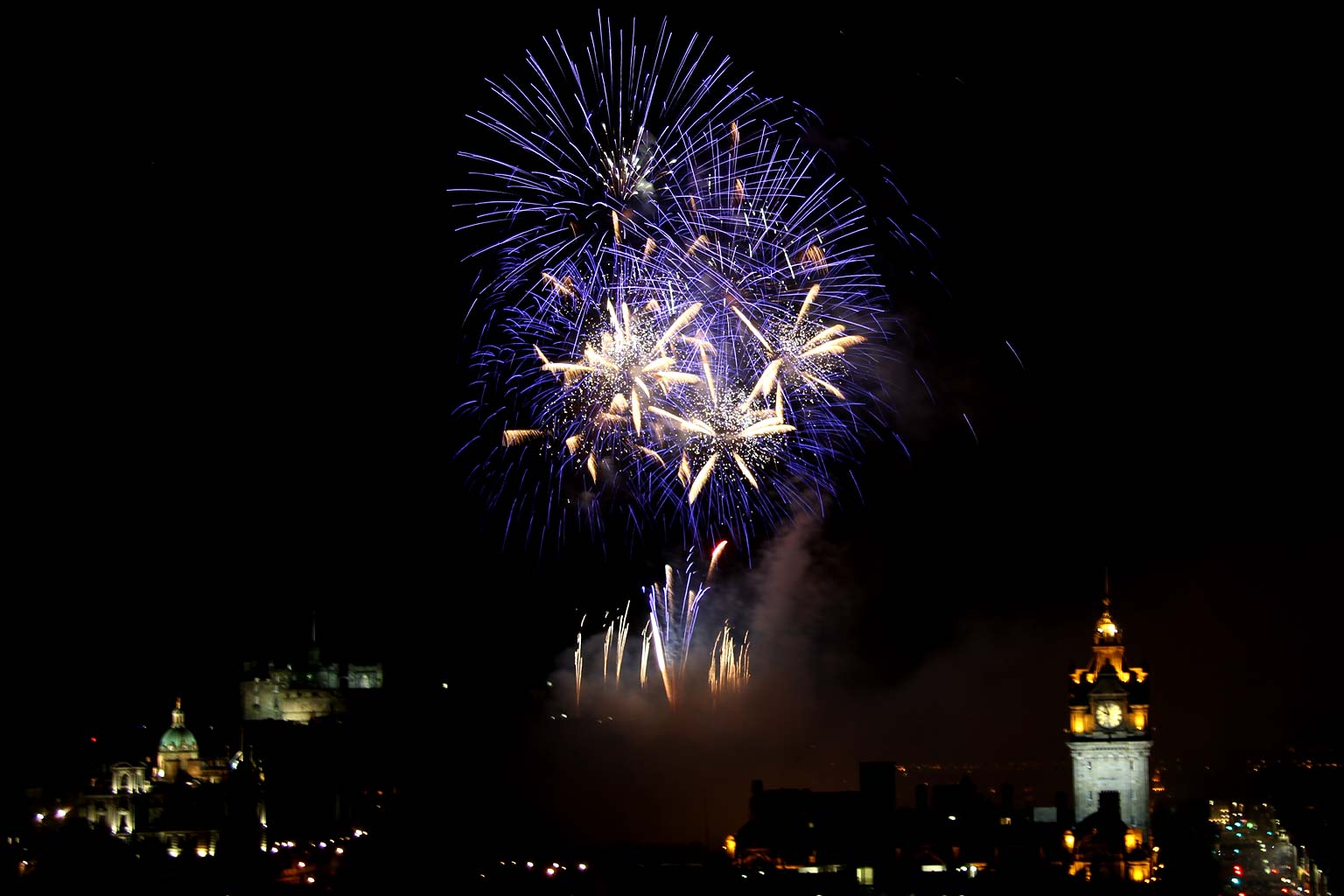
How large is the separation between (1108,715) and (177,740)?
51.5m

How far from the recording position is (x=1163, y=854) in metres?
79.8

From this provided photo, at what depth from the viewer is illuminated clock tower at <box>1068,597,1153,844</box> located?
293 ft

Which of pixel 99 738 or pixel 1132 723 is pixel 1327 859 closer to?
pixel 1132 723

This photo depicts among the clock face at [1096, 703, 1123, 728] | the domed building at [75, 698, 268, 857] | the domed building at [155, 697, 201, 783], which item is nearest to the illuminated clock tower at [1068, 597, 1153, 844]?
the clock face at [1096, 703, 1123, 728]

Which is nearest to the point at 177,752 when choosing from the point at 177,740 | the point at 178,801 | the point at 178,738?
the point at 177,740

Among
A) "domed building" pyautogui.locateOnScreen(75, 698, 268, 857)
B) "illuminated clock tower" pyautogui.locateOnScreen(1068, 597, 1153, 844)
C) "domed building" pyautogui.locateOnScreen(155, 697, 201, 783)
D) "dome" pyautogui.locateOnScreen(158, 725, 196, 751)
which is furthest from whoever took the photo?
"dome" pyautogui.locateOnScreen(158, 725, 196, 751)

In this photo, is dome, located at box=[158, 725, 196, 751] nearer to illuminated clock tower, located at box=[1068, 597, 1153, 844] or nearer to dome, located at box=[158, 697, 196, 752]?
dome, located at box=[158, 697, 196, 752]

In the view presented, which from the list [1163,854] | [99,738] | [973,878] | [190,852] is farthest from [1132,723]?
[99,738]

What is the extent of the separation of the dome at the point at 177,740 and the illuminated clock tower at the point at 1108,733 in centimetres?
4912

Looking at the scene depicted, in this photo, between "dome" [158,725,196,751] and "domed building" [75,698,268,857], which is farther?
"dome" [158,725,196,751]

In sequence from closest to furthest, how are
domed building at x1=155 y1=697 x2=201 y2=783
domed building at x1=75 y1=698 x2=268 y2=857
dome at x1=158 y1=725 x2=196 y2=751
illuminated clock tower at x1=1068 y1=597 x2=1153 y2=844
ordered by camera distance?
1. domed building at x1=75 y1=698 x2=268 y2=857
2. illuminated clock tower at x1=1068 y1=597 x2=1153 y2=844
3. domed building at x1=155 y1=697 x2=201 y2=783
4. dome at x1=158 y1=725 x2=196 y2=751

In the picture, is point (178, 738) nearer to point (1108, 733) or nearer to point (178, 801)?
point (178, 801)

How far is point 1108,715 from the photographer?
90000 mm

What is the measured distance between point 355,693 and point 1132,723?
48.6 meters
